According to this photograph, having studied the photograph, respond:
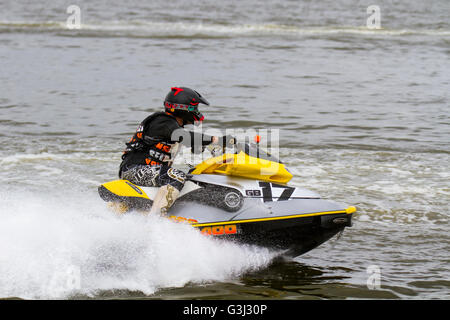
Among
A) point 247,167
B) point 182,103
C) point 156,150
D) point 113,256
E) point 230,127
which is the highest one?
point 182,103

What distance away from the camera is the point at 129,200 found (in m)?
6.23

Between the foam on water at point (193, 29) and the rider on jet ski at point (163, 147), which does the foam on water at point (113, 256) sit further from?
the foam on water at point (193, 29)

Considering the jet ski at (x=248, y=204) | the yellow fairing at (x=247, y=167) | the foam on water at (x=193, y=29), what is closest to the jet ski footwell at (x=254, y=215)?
the jet ski at (x=248, y=204)

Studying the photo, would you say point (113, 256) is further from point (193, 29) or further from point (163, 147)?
point (193, 29)

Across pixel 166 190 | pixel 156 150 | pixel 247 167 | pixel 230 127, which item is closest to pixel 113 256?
pixel 166 190

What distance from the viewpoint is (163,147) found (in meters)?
6.27

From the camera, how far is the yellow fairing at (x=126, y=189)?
620 centimetres

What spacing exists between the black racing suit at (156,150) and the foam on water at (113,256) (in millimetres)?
360

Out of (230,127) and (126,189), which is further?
(230,127)

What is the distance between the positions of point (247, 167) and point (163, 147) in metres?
0.79

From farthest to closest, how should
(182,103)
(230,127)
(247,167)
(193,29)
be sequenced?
(193,29), (230,127), (182,103), (247,167)

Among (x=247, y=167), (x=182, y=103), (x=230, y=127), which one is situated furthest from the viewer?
(x=230, y=127)

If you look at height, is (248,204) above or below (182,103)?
below
